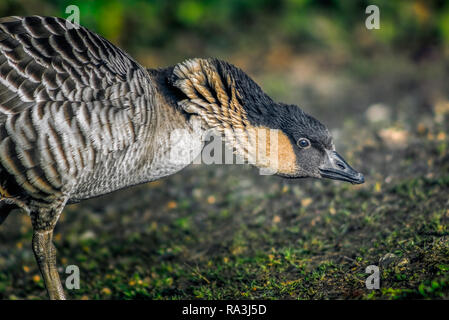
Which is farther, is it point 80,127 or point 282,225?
point 282,225

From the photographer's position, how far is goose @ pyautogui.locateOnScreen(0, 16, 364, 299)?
4293 mm

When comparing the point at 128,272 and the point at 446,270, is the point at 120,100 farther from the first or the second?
the point at 446,270

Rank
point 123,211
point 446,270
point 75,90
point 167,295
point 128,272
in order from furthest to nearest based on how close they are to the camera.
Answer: point 123,211, point 128,272, point 167,295, point 75,90, point 446,270

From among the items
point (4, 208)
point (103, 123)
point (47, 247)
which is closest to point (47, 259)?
point (47, 247)

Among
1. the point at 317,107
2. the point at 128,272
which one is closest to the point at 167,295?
the point at 128,272

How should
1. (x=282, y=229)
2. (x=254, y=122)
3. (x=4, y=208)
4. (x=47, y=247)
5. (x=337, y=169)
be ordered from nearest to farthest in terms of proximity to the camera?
(x=47, y=247) → (x=4, y=208) → (x=254, y=122) → (x=337, y=169) → (x=282, y=229)

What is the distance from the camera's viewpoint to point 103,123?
14.6ft

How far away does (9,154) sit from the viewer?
4246 mm

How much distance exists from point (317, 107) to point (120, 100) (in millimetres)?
5534

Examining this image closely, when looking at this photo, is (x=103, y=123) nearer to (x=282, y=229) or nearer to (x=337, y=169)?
(x=337, y=169)

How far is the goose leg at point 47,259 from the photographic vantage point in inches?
184

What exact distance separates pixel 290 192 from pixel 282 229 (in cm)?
95

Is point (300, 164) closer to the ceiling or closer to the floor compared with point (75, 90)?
closer to the floor

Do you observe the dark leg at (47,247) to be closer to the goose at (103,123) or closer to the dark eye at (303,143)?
the goose at (103,123)
